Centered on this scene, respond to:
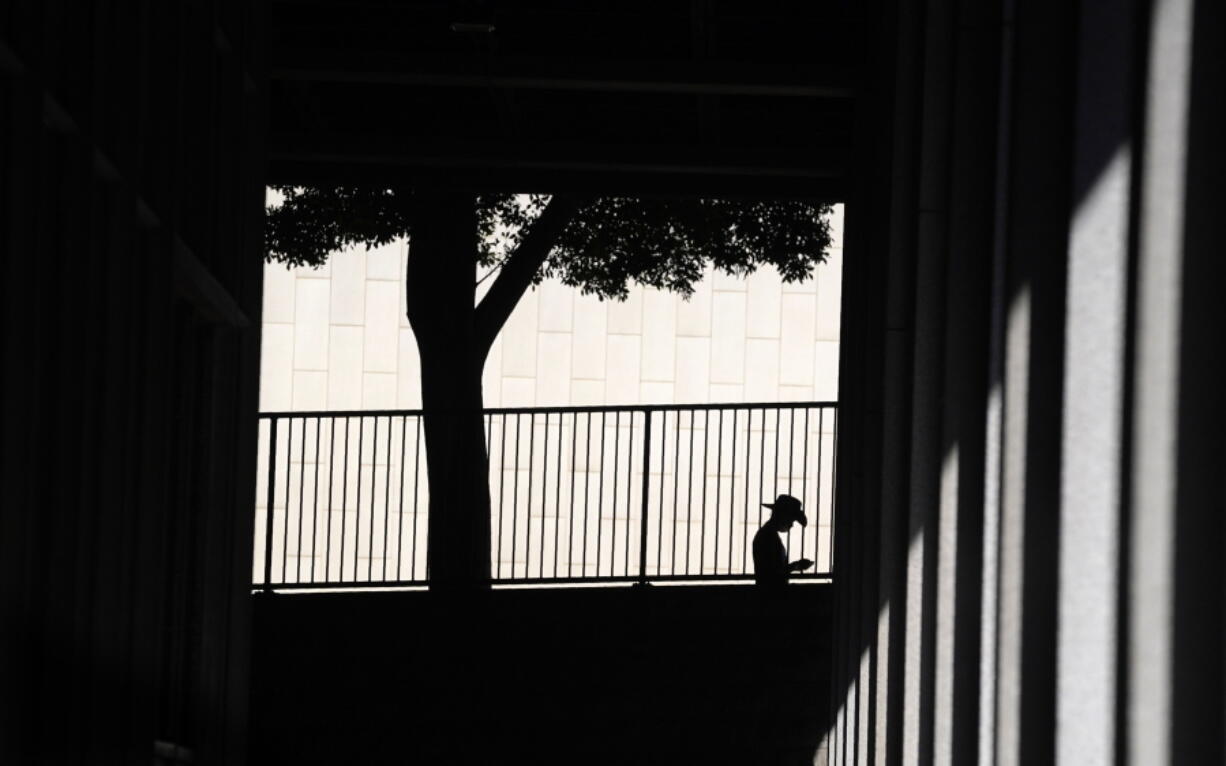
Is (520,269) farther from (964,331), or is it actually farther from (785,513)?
(964,331)

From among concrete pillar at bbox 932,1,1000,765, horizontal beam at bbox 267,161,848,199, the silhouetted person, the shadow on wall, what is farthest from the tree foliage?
concrete pillar at bbox 932,1,1000,765

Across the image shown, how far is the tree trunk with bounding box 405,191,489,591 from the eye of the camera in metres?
12.8

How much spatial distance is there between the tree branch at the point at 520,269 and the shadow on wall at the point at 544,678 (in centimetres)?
374

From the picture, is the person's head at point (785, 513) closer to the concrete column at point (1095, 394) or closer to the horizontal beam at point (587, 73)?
the horizontal beam at point (587, 73)

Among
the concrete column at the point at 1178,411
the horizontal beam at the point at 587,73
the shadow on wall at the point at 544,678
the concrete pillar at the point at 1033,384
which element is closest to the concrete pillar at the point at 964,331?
the concrete pillar at the point at 1033,384

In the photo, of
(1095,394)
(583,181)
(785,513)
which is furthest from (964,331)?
(785,513)

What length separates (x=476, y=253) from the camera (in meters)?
13.7

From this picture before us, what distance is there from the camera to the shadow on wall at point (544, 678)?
9828 mm

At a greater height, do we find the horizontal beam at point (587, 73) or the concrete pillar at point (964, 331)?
the horizontal beam at point (587, 73)

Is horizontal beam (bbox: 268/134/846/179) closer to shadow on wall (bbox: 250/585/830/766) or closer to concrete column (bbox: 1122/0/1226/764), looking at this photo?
shadow on wall (bbox: 250/585/830/766)

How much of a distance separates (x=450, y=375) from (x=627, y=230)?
84.7 inches

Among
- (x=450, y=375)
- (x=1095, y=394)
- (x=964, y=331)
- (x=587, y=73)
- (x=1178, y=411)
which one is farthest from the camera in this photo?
(x=450, y=375)

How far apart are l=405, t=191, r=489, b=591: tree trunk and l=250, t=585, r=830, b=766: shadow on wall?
2.32 meters

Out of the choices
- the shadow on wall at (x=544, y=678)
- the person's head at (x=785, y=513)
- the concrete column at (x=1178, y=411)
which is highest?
the concrete column at (x=1178, y=411)
